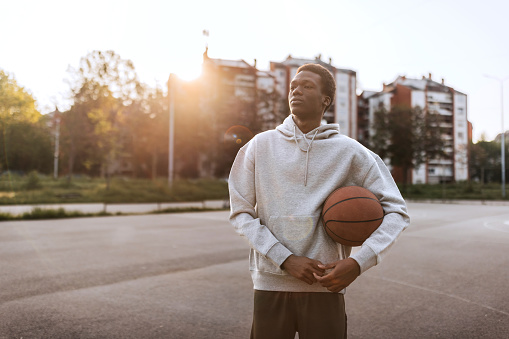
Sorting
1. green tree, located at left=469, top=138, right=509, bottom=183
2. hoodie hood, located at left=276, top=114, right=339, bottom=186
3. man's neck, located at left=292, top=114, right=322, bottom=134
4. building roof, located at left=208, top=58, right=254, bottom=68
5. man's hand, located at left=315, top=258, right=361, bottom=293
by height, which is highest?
building roof, located at left=208, top=58, right=254, bottom=68

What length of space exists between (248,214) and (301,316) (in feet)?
1.83

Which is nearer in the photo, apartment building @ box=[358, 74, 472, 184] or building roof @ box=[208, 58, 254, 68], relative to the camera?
building roof @ box=[208, 58, 254, 68]

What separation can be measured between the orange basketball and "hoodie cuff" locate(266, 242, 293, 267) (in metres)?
0.24

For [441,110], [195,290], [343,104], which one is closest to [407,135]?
[343,104]

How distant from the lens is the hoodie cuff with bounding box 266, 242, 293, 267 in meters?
1.93

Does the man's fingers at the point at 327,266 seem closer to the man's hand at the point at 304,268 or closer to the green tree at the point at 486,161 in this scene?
the man's hand at the point at 304,268

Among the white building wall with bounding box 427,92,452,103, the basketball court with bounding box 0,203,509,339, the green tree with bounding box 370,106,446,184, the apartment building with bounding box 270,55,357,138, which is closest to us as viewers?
the basketball court with bounding box 0,203,509,339

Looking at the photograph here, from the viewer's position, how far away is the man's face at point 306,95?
2.14 metres

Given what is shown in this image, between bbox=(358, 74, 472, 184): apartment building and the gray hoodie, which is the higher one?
bbox=(358, 74, 472, 184): apartment building

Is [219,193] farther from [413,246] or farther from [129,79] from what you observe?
[413,246]

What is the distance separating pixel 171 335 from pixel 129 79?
29.6m

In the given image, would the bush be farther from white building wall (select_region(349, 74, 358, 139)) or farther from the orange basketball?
white building wall (select_region(349, 74, 358, 139))

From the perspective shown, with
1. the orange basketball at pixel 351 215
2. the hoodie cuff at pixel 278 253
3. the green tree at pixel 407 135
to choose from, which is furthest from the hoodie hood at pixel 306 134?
the green tree at pixel 407 135

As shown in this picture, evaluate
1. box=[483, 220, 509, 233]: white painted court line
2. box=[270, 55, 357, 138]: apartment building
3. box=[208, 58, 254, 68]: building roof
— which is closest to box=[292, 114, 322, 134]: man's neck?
box=[483, 220, 509, 233]: white painted court line
